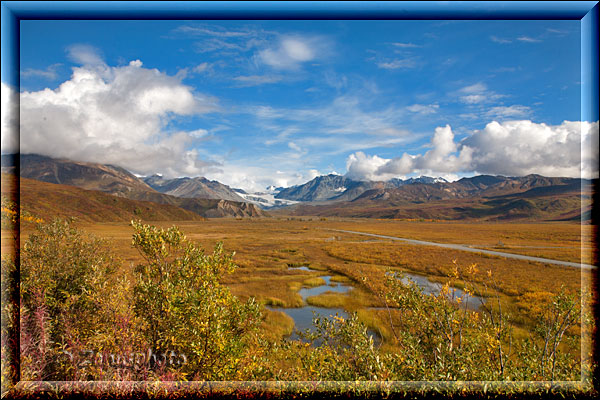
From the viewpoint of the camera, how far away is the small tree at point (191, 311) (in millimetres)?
5383

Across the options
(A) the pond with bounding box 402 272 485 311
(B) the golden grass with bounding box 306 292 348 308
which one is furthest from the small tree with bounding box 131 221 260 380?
(B) the golden grass with bounding box 306 292 348 308

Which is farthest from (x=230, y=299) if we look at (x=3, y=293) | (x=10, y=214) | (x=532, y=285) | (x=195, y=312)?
(x=532, y=285)

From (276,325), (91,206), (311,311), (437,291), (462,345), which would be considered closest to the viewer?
(462,345)

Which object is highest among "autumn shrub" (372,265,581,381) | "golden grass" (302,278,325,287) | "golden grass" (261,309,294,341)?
"autumn shrub" (372,265,581,381)

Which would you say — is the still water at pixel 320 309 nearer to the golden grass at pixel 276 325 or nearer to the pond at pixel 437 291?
the pond at pixel 437 291

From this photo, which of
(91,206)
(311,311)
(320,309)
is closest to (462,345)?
(311,311)

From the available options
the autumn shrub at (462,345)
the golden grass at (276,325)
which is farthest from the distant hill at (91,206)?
the autumn shrub at (462,345)

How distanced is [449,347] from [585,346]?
2370 millimetres

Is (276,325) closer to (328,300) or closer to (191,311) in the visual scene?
(328,300)

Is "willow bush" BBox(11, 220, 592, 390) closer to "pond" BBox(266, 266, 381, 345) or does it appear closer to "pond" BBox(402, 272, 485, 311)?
"pond" BBox(266, 266, 381, 345)

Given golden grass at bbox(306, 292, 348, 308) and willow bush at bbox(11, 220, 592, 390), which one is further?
golden grass at bbox(306, 292, 348, 308)

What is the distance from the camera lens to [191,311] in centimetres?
545

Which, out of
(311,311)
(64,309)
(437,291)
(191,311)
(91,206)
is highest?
(91,206)

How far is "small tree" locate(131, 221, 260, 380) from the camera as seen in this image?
5.38 metres
